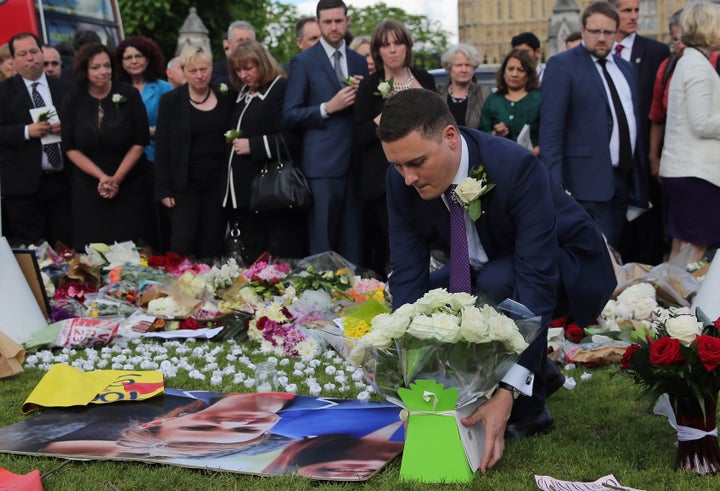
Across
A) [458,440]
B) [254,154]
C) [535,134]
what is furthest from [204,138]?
[458,440]

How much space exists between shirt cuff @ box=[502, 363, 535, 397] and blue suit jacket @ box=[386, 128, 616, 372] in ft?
0.17

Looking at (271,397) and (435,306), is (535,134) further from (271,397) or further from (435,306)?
(435,306)

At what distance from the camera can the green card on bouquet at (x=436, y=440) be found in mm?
4043

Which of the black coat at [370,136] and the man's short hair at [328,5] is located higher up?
the man's short hair at [328,5]

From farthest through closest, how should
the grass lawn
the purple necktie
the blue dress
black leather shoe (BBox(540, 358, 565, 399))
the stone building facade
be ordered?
the stone building facade
the blue dress
black leather shoe (BBox(540, 358, 565, 399))
the purple necktie
the grass lawn

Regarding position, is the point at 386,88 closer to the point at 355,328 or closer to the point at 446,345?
the point at 355,328

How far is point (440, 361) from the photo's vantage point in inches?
158

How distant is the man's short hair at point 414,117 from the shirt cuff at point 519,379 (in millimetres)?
1009

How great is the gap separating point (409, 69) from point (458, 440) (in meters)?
4.74

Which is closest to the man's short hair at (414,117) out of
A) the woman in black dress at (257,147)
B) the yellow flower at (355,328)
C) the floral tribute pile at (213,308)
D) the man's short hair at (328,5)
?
the floral tribute pile at (213,308)

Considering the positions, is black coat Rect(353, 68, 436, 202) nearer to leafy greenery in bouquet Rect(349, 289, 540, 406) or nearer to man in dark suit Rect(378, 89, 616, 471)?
man in dark suit Rect(378, 89, 616, 471)

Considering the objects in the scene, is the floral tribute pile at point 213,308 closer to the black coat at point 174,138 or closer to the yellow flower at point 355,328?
the yellow flower at point 355,328

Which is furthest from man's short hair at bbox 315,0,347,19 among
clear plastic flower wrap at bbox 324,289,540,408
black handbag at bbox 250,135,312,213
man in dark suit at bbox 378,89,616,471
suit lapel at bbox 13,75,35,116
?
clear plastic flower wrap at bbox 324,289,540,408

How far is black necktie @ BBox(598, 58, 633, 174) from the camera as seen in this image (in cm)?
797
